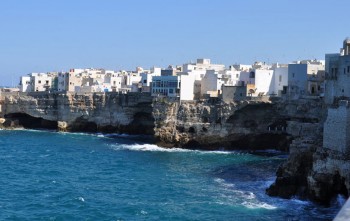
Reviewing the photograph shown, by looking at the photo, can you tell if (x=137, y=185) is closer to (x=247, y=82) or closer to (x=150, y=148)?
(x=150, y=148)

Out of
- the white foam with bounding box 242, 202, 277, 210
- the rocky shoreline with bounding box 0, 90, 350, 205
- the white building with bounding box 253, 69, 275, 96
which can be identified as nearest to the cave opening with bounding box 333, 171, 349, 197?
the rocky shoreline with bounding box 0, 90, 350, 205

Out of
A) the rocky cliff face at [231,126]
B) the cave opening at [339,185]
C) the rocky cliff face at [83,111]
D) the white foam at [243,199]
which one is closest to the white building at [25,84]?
the rocky cliff face at [83,111]

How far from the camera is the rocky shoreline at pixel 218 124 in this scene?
28375 millimetres


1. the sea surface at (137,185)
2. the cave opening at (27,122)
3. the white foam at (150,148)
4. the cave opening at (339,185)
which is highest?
the cave opening at (27,122)

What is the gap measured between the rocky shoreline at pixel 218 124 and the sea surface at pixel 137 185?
1.51 metres

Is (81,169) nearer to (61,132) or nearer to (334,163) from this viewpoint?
(334,163)

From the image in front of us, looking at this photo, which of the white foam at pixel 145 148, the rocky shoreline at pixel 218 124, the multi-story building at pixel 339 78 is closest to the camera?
the rocky shoreline at pixel 218 124

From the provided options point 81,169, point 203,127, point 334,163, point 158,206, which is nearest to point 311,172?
point 334,163

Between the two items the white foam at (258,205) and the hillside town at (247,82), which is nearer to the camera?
the white foam at (258,205)

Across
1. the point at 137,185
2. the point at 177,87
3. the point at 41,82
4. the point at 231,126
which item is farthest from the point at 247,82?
the point at 41,82

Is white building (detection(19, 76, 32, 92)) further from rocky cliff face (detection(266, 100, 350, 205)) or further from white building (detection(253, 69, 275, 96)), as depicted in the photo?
rocky cliff face (detection(266, 100, 350, 205))

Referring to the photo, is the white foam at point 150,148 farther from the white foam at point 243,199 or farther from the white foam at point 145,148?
the white foam at point 243,199

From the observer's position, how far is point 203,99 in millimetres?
54062

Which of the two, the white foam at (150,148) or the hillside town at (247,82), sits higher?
the hillside town at (247,82)
